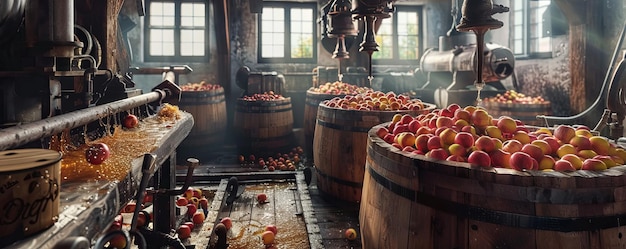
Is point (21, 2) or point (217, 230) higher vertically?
point (21, 2)

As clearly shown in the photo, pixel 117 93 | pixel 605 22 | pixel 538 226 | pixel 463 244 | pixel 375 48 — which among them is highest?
pixel 605 22

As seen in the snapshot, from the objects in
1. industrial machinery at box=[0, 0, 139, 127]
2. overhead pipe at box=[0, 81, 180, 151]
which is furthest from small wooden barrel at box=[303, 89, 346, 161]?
overhead pipe at box=[0, 81, 180, 151]

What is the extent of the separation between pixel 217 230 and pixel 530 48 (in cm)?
960

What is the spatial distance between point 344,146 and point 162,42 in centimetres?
896

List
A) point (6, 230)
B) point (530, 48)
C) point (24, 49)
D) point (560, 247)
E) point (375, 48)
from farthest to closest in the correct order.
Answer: point (530, 48) → point (375, 48) → point (24, 49) → point (560, 247) → point (6, 230)

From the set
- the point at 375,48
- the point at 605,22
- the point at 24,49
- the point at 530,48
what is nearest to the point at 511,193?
the point at 24,49

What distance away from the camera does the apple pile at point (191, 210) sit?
11.7 ft

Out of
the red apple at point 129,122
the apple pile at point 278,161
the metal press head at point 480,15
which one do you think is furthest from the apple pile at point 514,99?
the red apple at point 129,122

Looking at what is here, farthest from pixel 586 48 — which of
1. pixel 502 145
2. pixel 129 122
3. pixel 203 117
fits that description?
pixel 129 122

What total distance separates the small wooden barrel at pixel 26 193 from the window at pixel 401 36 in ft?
37.7

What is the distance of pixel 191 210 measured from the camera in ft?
13.5

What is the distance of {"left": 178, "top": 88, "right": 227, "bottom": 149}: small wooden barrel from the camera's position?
24.3 feet

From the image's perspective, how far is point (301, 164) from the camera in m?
6.79

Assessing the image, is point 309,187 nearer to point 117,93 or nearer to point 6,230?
point 117,93
